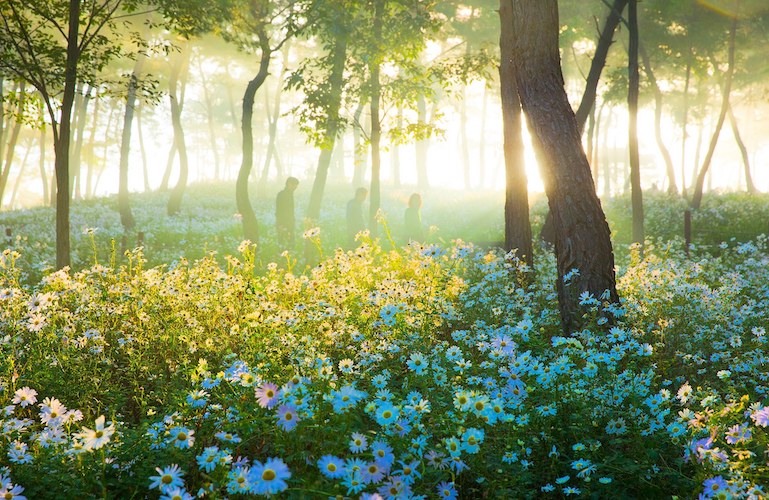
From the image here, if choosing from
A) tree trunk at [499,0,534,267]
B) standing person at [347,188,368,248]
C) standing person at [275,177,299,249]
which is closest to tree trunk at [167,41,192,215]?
standing person at [275,177,299,249]

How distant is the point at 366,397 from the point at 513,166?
7.04 m

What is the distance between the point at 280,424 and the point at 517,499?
4.34 feet

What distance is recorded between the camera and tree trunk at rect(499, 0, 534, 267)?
9.32 metres

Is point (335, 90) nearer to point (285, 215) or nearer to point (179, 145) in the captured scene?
point (285, 215)

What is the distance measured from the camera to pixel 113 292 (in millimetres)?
5309

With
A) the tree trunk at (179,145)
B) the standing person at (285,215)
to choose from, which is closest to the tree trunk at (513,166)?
the standing person at (285,215)

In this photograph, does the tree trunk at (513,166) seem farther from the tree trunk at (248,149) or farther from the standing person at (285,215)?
the tree trunk at (248,149)

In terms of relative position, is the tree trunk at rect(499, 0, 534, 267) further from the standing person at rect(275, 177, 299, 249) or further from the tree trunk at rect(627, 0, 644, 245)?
the standing person at rect(275, 177, 299, 249)

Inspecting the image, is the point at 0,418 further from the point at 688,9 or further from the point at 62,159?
the point at 688,9

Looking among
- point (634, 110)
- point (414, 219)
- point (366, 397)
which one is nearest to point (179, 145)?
point (414, 219)

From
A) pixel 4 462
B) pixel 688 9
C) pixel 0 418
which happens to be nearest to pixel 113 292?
pixel 0 418

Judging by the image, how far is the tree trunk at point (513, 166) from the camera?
9320 mm

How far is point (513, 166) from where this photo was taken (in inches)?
376

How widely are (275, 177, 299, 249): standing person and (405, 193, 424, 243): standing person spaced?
3694 millimetres
